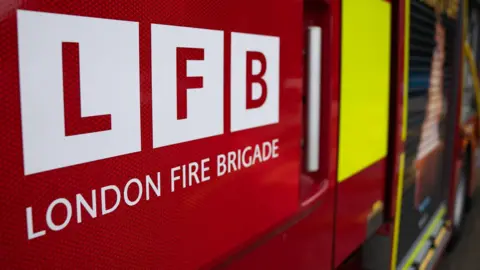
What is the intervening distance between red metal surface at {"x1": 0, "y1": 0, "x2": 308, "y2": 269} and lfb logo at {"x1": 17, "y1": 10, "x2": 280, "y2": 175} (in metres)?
0.01

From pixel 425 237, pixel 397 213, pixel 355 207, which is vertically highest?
pixel 355 207

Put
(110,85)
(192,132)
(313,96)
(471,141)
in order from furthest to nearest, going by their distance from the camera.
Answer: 1. (471,141)
2. (313,96)
3. (192,132)
4. (110,85)

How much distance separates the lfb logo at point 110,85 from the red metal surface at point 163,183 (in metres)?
0.01

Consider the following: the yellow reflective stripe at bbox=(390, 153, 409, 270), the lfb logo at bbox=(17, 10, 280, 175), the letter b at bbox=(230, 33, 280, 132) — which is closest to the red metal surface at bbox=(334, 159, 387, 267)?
the yellow reflective stripe at bbox=(390, 153, 409, 270)

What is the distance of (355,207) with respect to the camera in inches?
65.2

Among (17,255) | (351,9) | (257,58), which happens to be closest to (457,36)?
(351,9)

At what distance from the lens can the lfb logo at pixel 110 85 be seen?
59 centimetres

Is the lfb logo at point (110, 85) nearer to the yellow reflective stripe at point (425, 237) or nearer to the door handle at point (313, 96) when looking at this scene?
the door handle at point (313, 96)

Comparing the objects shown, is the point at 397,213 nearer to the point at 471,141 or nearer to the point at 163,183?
the point at 163,183

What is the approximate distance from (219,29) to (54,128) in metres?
0.40

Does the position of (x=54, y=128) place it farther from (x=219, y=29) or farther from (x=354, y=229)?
(x=354, y=229)

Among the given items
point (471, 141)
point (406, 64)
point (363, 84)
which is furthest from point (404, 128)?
point (471, 141)

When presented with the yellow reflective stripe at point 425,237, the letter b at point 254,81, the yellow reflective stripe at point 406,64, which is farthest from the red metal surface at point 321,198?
the yellow reflective stripe at point 425,237

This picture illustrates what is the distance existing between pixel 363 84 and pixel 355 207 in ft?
1.40
